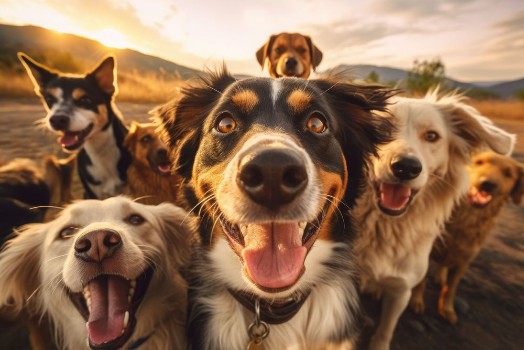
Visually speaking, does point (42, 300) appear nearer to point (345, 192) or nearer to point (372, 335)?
point (345, 192)

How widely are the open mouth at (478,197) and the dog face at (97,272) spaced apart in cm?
300

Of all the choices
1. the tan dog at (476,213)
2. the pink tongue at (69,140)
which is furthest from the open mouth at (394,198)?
the pink tongue at (69,140)

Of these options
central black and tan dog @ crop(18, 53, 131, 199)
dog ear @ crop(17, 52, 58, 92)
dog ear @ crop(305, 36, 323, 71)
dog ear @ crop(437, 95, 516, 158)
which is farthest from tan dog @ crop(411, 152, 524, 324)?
dog ear @ crop(17, 52, 58, 92)

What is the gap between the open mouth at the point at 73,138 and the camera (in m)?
4.17

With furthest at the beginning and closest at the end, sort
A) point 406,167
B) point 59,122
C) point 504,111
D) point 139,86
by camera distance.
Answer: point 504,111 < point 139,86 < point 59,122 < point 406,167

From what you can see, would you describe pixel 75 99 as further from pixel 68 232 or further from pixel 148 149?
pixel 68 232

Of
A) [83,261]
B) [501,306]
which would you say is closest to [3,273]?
[83,261]

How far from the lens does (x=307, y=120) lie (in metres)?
1.89

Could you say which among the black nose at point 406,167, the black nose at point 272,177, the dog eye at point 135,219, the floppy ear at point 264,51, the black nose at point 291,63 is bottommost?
the dog eye at point 135,219

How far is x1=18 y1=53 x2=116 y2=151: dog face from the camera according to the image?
4.09m

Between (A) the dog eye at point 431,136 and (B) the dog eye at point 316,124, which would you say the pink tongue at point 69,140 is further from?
(A) the dog eye at point 431,136

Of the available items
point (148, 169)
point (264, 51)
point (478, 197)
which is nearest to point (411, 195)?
point (478, 197)

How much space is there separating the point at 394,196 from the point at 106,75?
4.27m

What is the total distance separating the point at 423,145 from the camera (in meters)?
2.69
